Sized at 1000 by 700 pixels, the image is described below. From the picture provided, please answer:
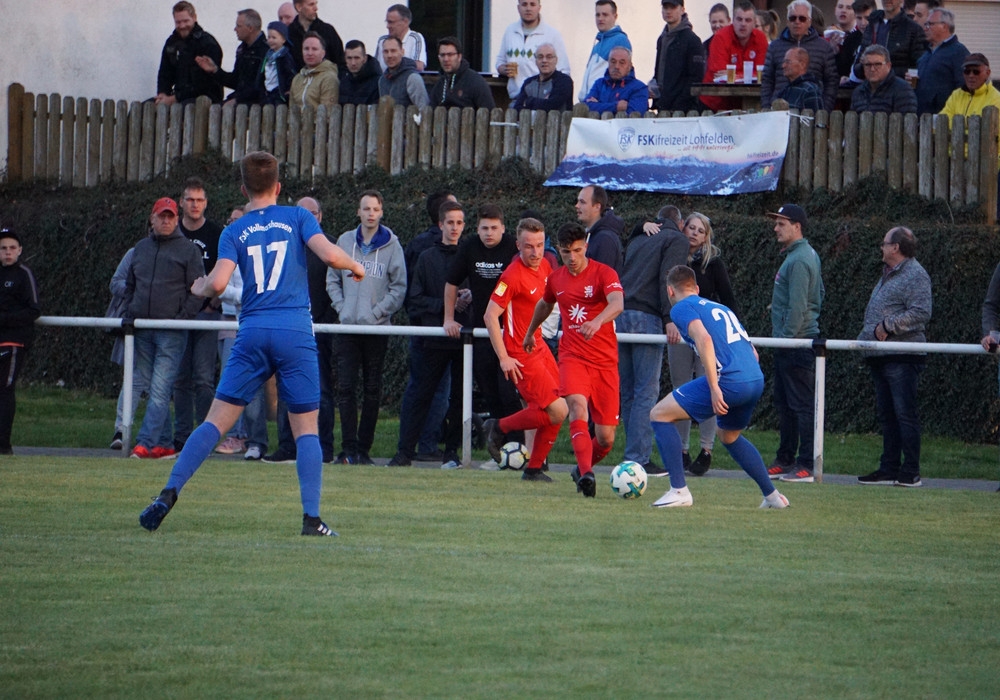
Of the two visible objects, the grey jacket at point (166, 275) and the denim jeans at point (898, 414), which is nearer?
the denim jeans at point (898, 414)

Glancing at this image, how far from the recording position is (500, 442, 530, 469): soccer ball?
1204cm

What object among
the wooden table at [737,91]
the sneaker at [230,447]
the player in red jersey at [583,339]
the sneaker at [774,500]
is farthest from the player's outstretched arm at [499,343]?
the wooden table at [737,91]

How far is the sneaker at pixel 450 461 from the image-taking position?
12586mm

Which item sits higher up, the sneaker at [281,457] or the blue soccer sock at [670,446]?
the blue soccer sock at [670,446]

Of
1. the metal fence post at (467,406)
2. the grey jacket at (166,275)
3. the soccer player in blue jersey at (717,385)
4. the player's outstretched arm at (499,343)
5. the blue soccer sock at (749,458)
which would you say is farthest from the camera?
the grey jacket at (166,275)

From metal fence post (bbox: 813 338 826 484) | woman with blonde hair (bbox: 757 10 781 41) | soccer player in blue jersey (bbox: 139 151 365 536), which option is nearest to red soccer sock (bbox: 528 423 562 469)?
metal fence post (bbox: 813 338 826 484)

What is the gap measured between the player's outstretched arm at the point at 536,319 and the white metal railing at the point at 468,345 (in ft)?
4.58

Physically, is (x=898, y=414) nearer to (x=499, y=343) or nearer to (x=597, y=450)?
(x=597, y=450)

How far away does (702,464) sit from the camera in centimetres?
1250

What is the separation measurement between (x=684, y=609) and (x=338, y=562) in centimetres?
189

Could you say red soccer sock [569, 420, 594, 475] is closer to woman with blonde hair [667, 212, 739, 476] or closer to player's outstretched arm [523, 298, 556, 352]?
player's outstretched arm [523, 298, 556, 352]

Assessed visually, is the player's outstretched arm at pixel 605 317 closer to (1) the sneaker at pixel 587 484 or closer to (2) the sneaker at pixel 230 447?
(1) the sneaker at pixel 587 484

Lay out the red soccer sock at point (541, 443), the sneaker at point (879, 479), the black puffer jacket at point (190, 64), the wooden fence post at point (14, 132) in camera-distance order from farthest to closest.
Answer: the wooden fence post at point (14, 132) < the black puffer jacket at point (190, 64) < the sneaker at point (879, 479) < the red soccer sock at point (541, 443)

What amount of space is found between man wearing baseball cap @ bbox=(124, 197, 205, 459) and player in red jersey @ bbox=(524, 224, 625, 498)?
12.8 ft
